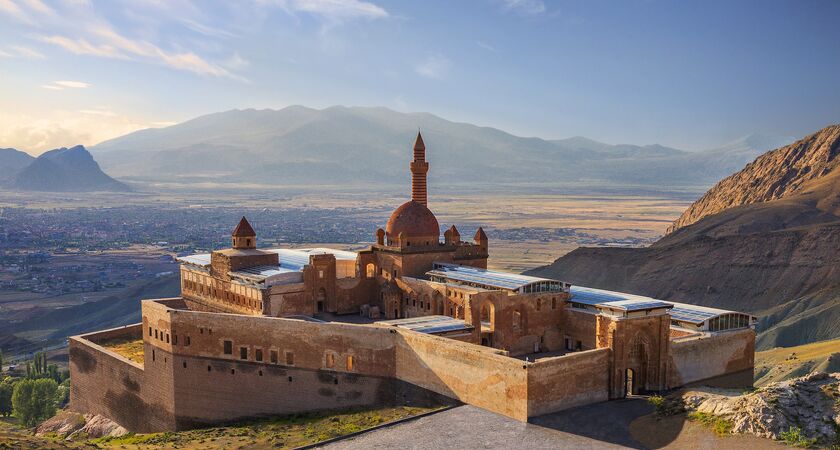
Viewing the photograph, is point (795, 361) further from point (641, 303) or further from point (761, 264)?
point (761, 264)

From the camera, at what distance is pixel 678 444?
104ft

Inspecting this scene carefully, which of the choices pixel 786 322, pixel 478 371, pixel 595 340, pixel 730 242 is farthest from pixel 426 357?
pixel 730 242

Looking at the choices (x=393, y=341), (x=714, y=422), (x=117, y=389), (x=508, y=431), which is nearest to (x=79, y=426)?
(x=117, y=389)

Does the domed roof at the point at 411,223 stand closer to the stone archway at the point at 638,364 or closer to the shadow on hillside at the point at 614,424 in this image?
the stone archway at the point at 638,364

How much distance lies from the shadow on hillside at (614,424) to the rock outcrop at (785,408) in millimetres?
1826

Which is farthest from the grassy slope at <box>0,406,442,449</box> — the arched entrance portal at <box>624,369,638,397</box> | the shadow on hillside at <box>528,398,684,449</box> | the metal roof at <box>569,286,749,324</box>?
the metal roof at <box>569,286,749,324</box>

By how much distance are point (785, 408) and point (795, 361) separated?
24.8 meters

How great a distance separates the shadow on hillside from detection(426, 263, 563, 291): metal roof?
34.3ft

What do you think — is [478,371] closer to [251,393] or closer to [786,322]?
[251,393]

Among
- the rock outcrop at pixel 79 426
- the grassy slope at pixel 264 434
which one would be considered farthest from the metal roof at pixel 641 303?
the rock outcrop at pixel 79 426

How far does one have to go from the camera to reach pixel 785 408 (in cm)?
3184

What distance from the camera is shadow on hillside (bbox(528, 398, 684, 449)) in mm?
32250

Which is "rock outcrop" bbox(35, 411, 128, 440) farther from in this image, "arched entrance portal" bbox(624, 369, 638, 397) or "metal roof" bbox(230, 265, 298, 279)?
"arched entrance portal" bbox(624, 369, 638, 397)

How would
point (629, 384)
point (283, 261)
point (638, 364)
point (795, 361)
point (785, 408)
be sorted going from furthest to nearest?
point (795, 361)
point (283, 261)
point (629, 384)
point (638, 364)
point (785, 408)
